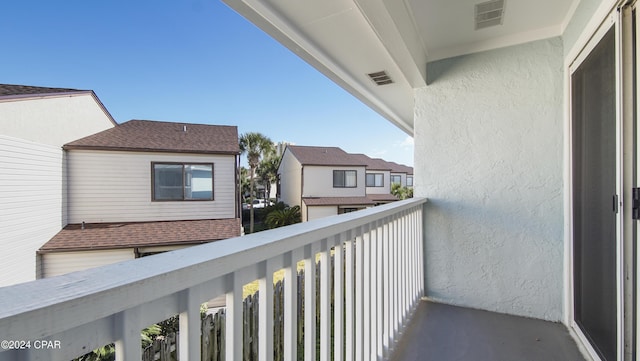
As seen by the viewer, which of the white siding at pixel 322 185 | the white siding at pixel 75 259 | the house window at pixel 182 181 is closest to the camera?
the white siding at pixel 75 259

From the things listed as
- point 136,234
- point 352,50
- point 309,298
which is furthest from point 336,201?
point 309,298

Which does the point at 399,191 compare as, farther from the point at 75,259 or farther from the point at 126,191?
the point at 75,259

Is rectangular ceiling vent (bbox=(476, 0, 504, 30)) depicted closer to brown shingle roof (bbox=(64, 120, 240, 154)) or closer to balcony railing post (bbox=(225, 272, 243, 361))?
balcony railing post (bbox=(225, 272, 243, 361))

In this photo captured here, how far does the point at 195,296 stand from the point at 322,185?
15.2 m

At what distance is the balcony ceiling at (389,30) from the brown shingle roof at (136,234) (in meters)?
5.81

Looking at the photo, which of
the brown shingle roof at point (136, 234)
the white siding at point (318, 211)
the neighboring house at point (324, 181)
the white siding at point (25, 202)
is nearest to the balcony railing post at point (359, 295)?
the white siding at point (25, 202)

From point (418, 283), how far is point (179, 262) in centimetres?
268

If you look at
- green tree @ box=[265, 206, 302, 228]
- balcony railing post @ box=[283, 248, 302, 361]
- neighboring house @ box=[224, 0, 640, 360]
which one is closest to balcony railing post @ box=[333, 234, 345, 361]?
balcony railing post @ box=[283, 248, 302, 361]

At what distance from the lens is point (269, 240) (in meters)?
0.81

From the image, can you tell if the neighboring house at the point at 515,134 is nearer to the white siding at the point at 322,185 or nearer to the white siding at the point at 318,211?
the white siding at the point at 318,211

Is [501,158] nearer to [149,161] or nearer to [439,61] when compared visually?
[439,61]

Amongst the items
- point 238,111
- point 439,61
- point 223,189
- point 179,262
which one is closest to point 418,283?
point 439,61

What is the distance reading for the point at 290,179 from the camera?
57.4 feet

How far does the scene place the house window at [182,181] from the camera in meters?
7.61
